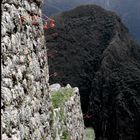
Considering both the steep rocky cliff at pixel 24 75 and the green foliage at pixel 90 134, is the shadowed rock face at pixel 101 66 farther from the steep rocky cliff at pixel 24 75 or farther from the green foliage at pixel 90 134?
the steep rocky cliff at pixel 24 75

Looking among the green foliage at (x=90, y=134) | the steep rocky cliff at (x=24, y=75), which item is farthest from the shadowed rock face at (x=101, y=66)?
the steep rocky cliff at (x=24, y=75)

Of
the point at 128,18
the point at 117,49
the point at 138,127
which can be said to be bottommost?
the point at 138,127

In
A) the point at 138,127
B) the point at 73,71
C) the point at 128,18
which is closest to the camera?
the point at 138,127

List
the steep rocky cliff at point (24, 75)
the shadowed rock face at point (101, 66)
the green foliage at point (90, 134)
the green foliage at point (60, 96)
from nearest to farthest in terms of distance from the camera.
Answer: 1. the steep rocky cliff at point (24, 75)
2. the green foliage at point (60, 96)
3. the green foliage at point (90, 134)
4. the shadowed rock face at point (101, 66)

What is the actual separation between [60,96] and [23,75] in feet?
28.6

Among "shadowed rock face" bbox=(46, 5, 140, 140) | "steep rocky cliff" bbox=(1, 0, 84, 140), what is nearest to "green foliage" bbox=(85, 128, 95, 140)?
"shadowed rock face" bbox=(46, 5, 140, 140)

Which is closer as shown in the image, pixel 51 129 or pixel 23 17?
pixel 23 17

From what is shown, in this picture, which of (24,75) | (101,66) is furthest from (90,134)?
(24,75)

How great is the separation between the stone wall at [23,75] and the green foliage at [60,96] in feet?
16.7

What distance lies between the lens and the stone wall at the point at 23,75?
741 centimetres

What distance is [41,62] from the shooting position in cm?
1016

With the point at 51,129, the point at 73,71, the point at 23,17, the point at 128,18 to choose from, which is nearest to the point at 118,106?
the point at 73,71

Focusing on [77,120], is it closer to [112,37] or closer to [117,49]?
[117,49]

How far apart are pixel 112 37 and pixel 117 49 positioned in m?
2.57
